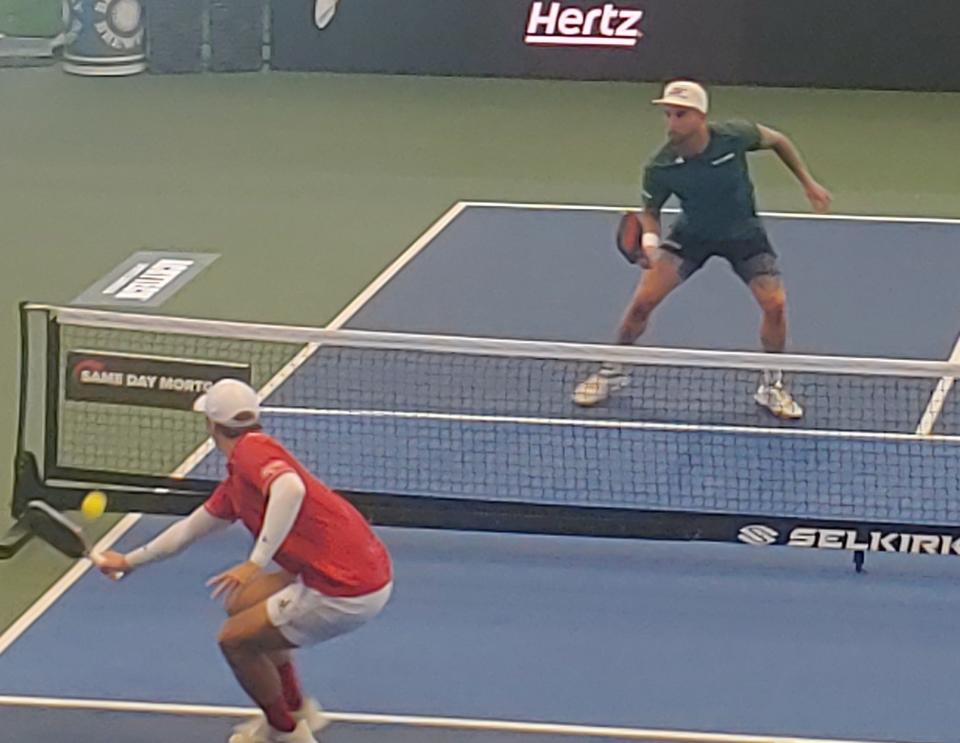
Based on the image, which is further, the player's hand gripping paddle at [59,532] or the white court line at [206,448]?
the white court line at [206,448]

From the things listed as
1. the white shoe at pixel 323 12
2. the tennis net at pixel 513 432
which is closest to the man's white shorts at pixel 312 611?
the tennis net at pixel 513 432

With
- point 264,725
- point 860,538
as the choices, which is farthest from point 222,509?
point 860,538

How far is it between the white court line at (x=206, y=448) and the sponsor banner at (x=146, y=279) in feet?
3.68

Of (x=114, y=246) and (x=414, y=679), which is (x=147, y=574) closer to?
(x=414, y=679)

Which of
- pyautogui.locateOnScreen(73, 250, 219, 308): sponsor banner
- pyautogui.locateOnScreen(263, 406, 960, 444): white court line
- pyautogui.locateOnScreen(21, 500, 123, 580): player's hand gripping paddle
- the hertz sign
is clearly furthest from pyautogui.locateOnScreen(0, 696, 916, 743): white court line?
the hertz sign

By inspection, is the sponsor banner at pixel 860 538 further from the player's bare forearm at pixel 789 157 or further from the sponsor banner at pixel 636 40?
the sponsor banner at pixel 636 40

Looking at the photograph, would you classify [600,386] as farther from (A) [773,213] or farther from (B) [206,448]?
(A) [773,213]

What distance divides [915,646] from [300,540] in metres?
2.55

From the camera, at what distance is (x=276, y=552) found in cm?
615

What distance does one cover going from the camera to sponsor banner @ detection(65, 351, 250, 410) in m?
8.23

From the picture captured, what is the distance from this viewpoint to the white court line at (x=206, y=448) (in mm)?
7832

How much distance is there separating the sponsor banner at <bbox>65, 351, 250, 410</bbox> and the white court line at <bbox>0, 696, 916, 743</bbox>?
148 centimetres

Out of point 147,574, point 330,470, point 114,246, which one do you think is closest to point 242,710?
point 147,574

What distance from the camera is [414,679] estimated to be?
7.28 m
